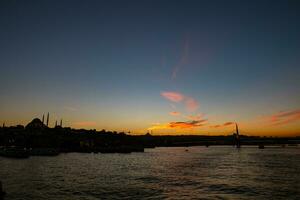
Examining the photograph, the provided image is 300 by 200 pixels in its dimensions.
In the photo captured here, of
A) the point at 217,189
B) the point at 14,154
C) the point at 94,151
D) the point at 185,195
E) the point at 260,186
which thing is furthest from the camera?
the point at 94,151

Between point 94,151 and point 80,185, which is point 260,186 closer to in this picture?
point 80,185

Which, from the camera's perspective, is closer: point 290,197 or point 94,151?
point 290,197

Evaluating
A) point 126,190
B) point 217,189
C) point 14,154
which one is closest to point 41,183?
point 126,190

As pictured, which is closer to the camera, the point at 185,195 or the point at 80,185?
the point at 185,195

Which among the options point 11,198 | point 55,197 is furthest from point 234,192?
point 11,198

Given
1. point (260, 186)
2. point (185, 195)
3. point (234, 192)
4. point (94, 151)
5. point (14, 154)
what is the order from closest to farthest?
point (185, 195)
point (234, 192)
point (260, 186)
point (14, 154)
point (94, 151)

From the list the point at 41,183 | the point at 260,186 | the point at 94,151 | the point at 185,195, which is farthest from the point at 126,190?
the point at 94,151

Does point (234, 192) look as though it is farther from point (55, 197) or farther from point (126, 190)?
point (55, 197)

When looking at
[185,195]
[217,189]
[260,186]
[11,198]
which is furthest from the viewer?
[260,186]

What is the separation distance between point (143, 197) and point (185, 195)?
6097 mm

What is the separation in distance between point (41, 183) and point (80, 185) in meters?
7.91

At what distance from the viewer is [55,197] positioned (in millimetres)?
38438

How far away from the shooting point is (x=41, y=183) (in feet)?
169

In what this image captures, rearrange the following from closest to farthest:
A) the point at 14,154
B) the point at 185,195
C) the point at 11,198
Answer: the point at 11,198 < the point at 185,195 < the point at 14,154
